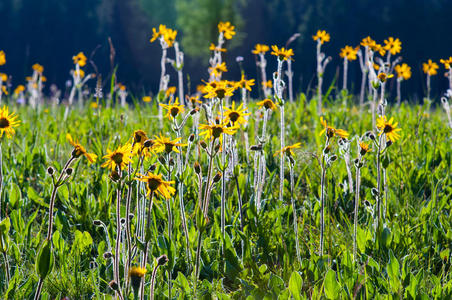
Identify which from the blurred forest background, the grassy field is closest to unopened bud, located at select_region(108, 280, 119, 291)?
the grassy field

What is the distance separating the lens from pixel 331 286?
4.86 feet

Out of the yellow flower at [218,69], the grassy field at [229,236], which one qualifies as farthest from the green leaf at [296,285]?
the yellow flower at [218,69]

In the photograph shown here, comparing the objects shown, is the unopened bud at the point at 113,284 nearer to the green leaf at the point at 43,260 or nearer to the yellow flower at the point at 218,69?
the green leaf at the point at 43,260

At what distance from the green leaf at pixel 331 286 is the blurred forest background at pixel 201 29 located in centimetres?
2364

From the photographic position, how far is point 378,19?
93.9 ft

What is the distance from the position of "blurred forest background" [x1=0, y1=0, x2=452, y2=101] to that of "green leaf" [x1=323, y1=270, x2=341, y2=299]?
2364 cm

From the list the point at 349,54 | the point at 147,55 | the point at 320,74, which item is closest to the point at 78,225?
the point at 320,74

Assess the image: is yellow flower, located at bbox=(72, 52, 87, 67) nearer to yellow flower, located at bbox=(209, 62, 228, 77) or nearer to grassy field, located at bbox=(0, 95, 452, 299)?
grassy field, located at bbox=(0, 95, 452, 299)

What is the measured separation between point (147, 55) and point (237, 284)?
34.7m

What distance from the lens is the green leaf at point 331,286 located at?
1.48m

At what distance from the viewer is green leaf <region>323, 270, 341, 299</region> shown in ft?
4.85

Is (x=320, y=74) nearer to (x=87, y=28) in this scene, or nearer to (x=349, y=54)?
(x=349, y=54)

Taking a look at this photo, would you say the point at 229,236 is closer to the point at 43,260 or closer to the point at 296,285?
the point at 296,285

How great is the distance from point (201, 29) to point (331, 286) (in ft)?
98.8
